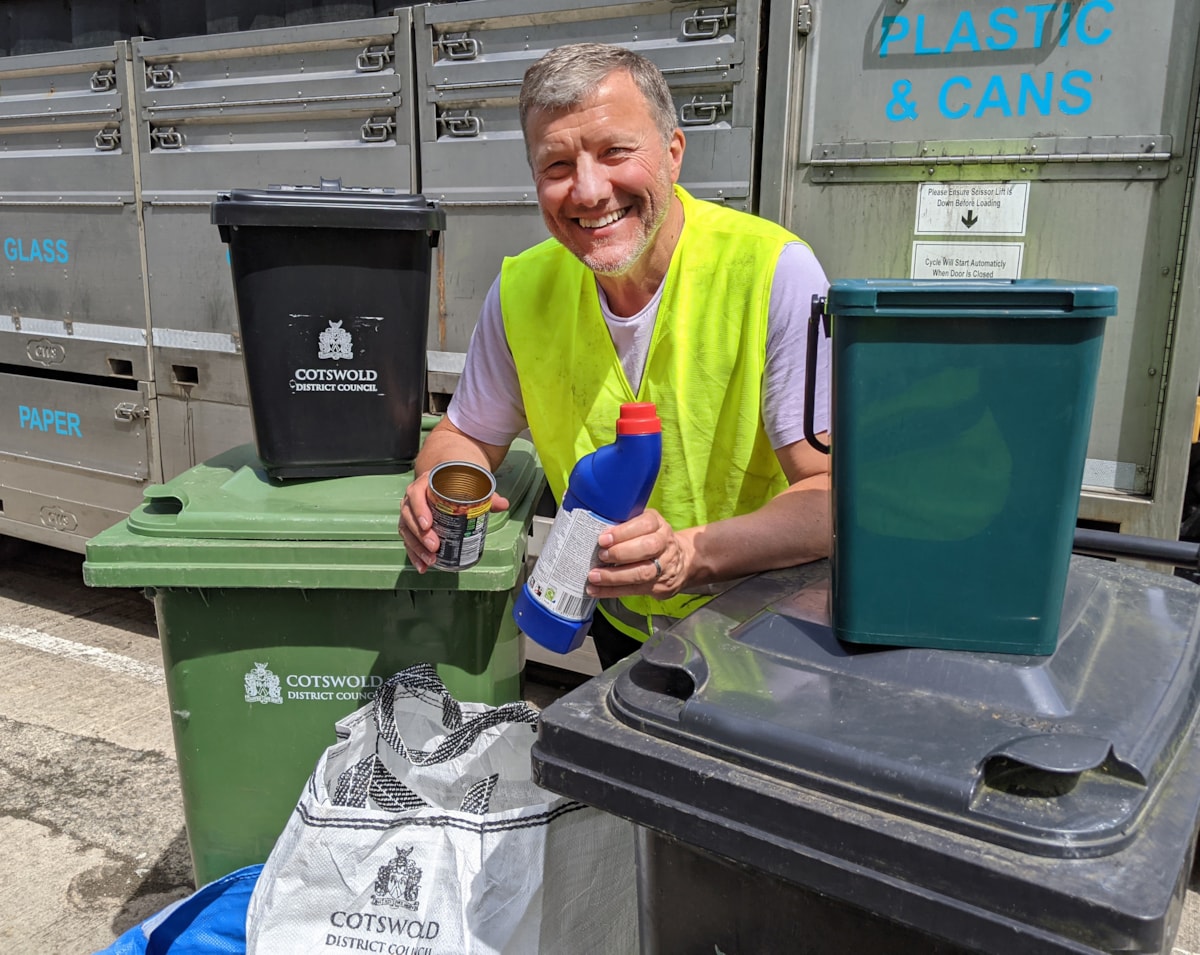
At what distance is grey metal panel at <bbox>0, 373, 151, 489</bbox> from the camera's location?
13.6ft

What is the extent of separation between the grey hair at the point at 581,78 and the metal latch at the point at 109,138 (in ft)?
9.23

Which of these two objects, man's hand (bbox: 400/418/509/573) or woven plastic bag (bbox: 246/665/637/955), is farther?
man's hand (bbox: 400/418/509/573)

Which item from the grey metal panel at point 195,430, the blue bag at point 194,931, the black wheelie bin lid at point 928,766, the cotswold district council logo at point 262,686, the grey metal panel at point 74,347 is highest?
the grey metal panel at point 74,347

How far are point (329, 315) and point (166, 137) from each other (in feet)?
7.36

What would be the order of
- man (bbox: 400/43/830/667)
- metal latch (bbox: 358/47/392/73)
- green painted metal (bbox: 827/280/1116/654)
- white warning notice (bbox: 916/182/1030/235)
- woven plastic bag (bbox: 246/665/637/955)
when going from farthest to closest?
metal latch (bbox: 358/47/392/73), white warning notice (bbox: 916/182/1030/235), man (bbox: 400/43/830/667), woven plastic bag (bbox: 246/665/637/955), green painted metal (bbox: 827/280/1116/654)

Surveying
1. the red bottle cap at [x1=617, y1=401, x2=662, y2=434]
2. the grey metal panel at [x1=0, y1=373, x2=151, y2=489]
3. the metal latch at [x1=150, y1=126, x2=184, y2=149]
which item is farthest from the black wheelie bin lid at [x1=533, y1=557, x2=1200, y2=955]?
the grey metal panel at [x1=0, y1=373, x2=151, y2=489]

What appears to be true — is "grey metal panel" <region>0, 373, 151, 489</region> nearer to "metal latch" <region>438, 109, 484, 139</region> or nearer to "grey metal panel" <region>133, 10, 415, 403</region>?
"grey metal panel" <region>133, 10, 415, 403</region>

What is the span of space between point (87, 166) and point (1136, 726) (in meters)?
4.33

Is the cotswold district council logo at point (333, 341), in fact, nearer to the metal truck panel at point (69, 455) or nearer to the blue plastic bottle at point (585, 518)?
the blue plastic bottle at point (585, 518)

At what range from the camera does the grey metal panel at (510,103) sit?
2.80 meters

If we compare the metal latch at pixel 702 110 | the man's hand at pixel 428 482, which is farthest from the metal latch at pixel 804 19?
the man's hand at pixel 428 482

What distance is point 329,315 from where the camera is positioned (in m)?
2.13

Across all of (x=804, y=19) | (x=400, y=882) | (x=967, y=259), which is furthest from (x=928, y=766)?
(x=804, y=19)

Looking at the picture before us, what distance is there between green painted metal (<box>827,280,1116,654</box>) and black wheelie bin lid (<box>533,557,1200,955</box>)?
57 mm
